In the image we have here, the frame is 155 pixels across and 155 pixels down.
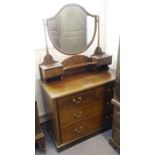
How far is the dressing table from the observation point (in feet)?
4.83

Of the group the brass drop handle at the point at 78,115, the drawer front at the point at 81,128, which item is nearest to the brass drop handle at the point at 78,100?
the brass drop handle at the point at 78,115

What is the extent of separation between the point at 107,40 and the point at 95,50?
231 mm

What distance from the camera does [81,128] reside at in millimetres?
1627

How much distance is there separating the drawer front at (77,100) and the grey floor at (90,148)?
1.53 feet

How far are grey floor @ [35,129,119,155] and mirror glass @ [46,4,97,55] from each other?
982 millimetres

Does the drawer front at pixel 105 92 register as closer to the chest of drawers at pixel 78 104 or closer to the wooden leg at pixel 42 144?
the chest of drawers at pixel 78 104

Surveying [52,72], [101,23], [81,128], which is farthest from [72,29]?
[81,128]

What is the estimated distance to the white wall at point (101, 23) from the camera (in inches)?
61.1

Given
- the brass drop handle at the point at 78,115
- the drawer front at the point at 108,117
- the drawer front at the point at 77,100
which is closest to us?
the drawer front at the point at 77,100

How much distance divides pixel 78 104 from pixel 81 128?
0.97 ft

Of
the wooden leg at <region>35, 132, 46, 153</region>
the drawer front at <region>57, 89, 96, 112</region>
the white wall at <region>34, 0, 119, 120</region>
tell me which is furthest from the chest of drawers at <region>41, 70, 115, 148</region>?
the white wall at <region>34, 0, 119, 120</region>
